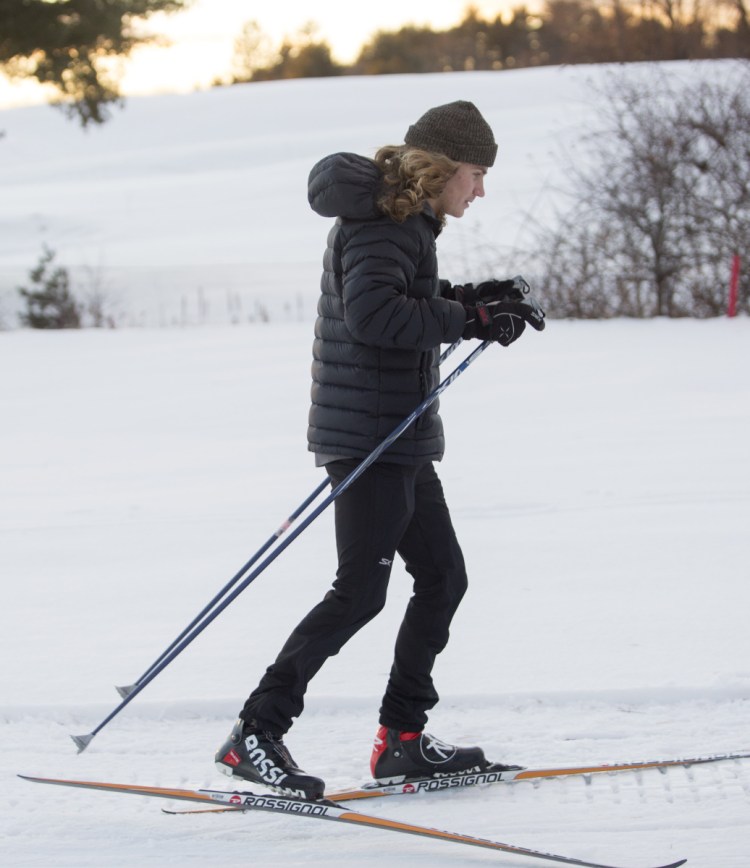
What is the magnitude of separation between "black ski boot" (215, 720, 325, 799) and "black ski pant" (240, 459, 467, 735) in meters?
0.03

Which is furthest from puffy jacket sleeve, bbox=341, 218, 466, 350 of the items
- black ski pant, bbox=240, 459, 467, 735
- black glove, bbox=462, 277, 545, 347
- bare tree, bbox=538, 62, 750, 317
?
bare tree, bbox=538, 62, 750, 317

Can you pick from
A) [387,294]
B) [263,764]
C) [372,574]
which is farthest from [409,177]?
[263,764]

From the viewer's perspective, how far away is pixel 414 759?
285 centimetres

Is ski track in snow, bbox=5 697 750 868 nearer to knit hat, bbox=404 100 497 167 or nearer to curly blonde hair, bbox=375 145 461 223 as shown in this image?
curly blonde hair, bbox=375 145 461 223

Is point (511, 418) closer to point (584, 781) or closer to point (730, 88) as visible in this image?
point (584, 781)

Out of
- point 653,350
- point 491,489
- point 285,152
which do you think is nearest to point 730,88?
point 653,350

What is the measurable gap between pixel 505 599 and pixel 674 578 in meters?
0.65

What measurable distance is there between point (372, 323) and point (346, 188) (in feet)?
0.98

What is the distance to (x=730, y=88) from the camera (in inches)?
421

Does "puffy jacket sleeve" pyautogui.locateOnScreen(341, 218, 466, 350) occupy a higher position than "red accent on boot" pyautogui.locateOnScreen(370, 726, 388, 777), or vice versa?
"puffy jacket sleeve" pyautogui.locateOnScreen(341, 218, 466, 350)

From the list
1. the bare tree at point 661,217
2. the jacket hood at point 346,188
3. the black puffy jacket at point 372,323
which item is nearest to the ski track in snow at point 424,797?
the black puffy jacket at point 372,323

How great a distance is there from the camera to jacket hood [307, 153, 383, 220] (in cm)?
249

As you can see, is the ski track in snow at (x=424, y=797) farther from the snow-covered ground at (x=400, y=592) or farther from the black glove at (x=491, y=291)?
the black glove at (x=491, y=291)

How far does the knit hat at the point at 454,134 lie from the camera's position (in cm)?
262
